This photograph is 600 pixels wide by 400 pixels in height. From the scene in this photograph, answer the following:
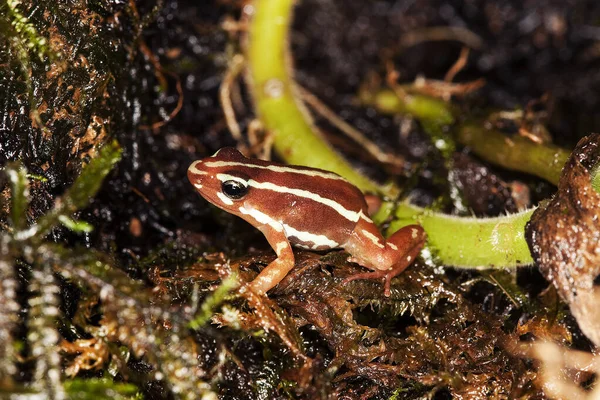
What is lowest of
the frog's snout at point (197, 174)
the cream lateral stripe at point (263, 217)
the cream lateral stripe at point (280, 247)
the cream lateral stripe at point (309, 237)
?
the cream lateral stripe at point (309, 237)

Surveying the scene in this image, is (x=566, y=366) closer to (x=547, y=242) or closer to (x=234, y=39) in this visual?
(x=547, y=242)

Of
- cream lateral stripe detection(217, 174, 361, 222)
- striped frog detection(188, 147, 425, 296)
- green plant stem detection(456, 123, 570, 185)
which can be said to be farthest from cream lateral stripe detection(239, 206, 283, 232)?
green plant stem detection(456, 123, 570, 185)

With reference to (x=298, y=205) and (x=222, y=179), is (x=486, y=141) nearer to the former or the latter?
(x=298, y=205)

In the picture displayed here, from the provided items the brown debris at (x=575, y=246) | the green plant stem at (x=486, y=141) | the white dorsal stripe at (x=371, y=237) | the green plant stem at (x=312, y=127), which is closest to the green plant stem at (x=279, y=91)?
the green plant stem at (x=312, y=127)

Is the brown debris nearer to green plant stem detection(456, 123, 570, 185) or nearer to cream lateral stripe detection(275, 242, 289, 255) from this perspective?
green plant stem detection(456, 123, 570, 185)

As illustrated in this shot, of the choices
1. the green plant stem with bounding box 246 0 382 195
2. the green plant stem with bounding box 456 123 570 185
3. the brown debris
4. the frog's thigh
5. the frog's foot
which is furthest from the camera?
the green plant stem with bounding box 246 0 382 195

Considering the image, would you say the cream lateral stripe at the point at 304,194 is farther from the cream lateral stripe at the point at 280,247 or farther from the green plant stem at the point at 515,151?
the green plant stem at the point at 515,151

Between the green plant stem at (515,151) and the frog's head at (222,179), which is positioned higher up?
the frog's head at (222,179)
